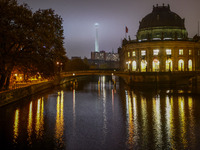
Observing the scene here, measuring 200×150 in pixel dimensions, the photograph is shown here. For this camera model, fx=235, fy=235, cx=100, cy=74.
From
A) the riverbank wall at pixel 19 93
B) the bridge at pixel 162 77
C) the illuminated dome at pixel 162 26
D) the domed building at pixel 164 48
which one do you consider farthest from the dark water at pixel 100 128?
the illuminated dome at pixel 162 26

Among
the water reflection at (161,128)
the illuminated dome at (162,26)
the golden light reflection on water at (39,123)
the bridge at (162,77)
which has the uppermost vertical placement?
the illuminated dome at (162,26)

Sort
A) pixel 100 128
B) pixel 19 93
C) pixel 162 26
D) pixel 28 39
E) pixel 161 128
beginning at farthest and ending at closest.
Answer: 1. pixel 162 26
2. pixel 19 93
3. pixel 28 39
4. pixel 100 128
5. pixel 161 128

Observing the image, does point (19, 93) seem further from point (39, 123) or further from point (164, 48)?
point (164, 48)

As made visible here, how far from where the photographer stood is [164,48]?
100188mm

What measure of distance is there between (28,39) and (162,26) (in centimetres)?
8267

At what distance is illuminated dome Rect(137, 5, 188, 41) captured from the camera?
4272 inches

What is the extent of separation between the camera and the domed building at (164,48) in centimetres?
10006

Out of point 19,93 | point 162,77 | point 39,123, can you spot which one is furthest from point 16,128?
point 162,77

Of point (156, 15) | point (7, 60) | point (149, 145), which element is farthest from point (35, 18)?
point (156, 15)

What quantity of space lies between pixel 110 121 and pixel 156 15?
94712mm

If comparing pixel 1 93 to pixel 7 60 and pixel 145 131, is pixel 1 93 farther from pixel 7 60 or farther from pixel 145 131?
pixel 145 131

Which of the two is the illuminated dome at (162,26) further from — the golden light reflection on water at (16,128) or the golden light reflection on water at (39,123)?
the golden light reflection on water at (16,128)

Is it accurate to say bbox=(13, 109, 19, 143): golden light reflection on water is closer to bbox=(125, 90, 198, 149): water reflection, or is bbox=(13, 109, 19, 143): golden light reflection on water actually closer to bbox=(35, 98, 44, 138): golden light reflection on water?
bbox=(35, 98, 44, 138): golden light reflection on water

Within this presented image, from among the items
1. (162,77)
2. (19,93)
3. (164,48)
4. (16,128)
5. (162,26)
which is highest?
(162,26)
